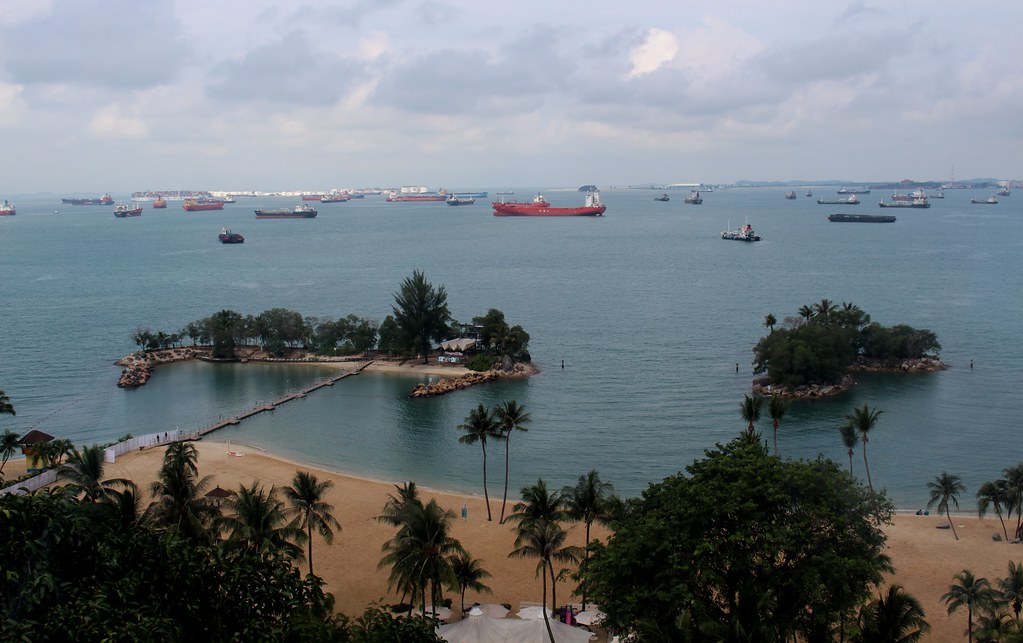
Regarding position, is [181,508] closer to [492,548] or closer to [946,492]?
[492,548]

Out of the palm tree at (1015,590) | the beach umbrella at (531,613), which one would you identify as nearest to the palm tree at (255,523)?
the beach umbrella at (531,613)

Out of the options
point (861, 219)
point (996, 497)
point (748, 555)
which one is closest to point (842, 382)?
point (996, 497)

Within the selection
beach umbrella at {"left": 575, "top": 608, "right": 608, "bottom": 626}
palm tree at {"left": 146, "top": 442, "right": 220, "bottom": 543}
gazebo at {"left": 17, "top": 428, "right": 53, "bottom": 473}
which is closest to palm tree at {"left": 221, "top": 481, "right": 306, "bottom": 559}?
palm tree at {"left": 146, "top": 442, "right": 220, "bottom": 543}

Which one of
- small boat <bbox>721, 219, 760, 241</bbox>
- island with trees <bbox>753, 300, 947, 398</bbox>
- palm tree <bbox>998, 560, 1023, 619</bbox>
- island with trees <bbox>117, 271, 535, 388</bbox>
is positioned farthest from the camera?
small boat <bbox>721, 219, 760, 241</bbox>

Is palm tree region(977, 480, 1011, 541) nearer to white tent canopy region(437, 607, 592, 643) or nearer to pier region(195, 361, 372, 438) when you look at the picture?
white tent canopy region(437, 607, 592, 643)

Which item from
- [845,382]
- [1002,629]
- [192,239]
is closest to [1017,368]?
[845,382]

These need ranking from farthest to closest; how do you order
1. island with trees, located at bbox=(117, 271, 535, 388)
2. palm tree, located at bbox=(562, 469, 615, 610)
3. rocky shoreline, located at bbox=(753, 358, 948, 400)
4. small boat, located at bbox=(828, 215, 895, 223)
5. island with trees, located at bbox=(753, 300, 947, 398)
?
small boat, located at bbox=(828, 215, 895, 223), island with trees, located at bbox=(117, 271, 535, 388), island with trees, located at bbox=(753, 300, 947, 398), rocky shoreline, located at bbox=(753, 358, 948, 400), palm tree, located at bbox=(562, 469, 615, 610)
